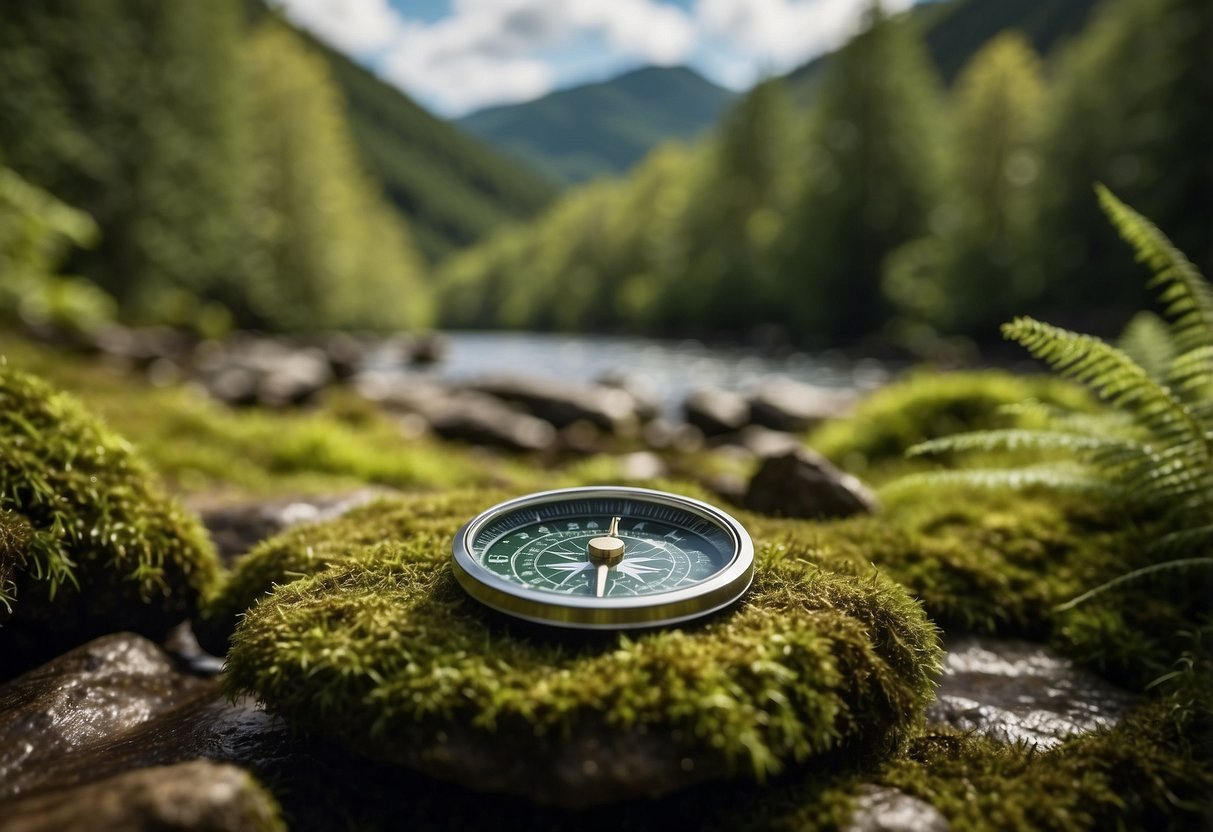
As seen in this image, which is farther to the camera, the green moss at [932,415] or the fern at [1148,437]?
the green moss at [932,415]

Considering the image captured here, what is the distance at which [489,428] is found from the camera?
10.9 meters

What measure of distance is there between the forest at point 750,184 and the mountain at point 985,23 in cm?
9533

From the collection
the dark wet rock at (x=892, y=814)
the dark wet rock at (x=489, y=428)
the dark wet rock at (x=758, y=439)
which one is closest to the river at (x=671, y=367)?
the dark wet rock at (x=758, y=439)

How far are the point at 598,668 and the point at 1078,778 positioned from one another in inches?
65.0

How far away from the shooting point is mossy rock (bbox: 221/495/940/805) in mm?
1921

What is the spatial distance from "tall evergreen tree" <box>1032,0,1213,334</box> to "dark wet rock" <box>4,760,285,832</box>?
2483 cm

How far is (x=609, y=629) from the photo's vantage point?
→ 218 cm

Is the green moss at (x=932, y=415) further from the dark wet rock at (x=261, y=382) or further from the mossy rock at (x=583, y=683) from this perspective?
the dark wet rock at (x=261, y=382)

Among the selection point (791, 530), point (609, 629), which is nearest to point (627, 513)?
point (609, 629)

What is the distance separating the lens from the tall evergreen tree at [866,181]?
33.0 meters

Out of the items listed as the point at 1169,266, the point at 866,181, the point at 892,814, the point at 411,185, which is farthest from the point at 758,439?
the point at 411,185

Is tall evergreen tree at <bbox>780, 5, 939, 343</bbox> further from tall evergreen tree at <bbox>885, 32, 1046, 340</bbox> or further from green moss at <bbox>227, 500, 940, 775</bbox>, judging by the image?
green moss at <bbox>227, 500, 940, 775</bbox>

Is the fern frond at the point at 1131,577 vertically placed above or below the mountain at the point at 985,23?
below

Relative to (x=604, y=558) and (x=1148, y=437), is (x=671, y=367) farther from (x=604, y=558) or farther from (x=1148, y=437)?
(x=604, y=558)
